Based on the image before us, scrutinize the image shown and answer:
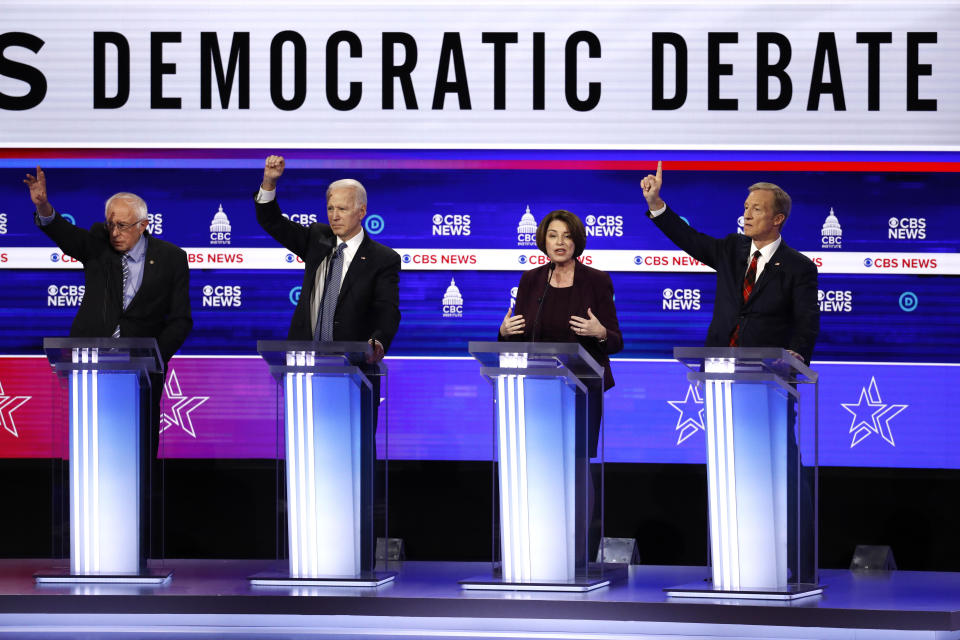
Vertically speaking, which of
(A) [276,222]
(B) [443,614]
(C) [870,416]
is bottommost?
(B) [443,614]

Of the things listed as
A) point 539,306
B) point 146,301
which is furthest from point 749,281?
point 146,301

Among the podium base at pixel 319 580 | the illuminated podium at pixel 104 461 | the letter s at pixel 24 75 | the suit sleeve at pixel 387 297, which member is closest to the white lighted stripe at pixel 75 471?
the illuminated podium at pixel 104 461

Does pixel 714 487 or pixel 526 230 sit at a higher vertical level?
pixel 526 230

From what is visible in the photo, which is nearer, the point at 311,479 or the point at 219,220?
the point at 311,479

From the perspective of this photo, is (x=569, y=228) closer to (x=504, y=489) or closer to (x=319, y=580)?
(x=504, y=489)

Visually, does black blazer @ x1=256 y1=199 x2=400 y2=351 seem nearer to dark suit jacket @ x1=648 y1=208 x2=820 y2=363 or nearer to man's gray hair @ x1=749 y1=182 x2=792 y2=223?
dark suit jacket @ x1=648 y1=208 x2=820 y2=363

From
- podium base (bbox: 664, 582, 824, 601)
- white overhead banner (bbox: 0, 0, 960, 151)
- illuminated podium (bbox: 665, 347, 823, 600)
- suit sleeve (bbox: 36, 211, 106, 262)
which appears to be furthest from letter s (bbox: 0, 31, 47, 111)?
podium base (bbox: 664, 582, 824, 601)

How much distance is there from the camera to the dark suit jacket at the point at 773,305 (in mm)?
5242

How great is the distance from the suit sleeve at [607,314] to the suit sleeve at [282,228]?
1.19 metres

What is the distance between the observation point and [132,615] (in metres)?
Answer: 4.64

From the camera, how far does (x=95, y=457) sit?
4.91 m

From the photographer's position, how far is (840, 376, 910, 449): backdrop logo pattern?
6.62 m

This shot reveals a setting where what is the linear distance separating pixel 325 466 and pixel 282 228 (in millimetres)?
1220

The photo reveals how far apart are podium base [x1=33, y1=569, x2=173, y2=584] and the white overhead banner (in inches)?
101
